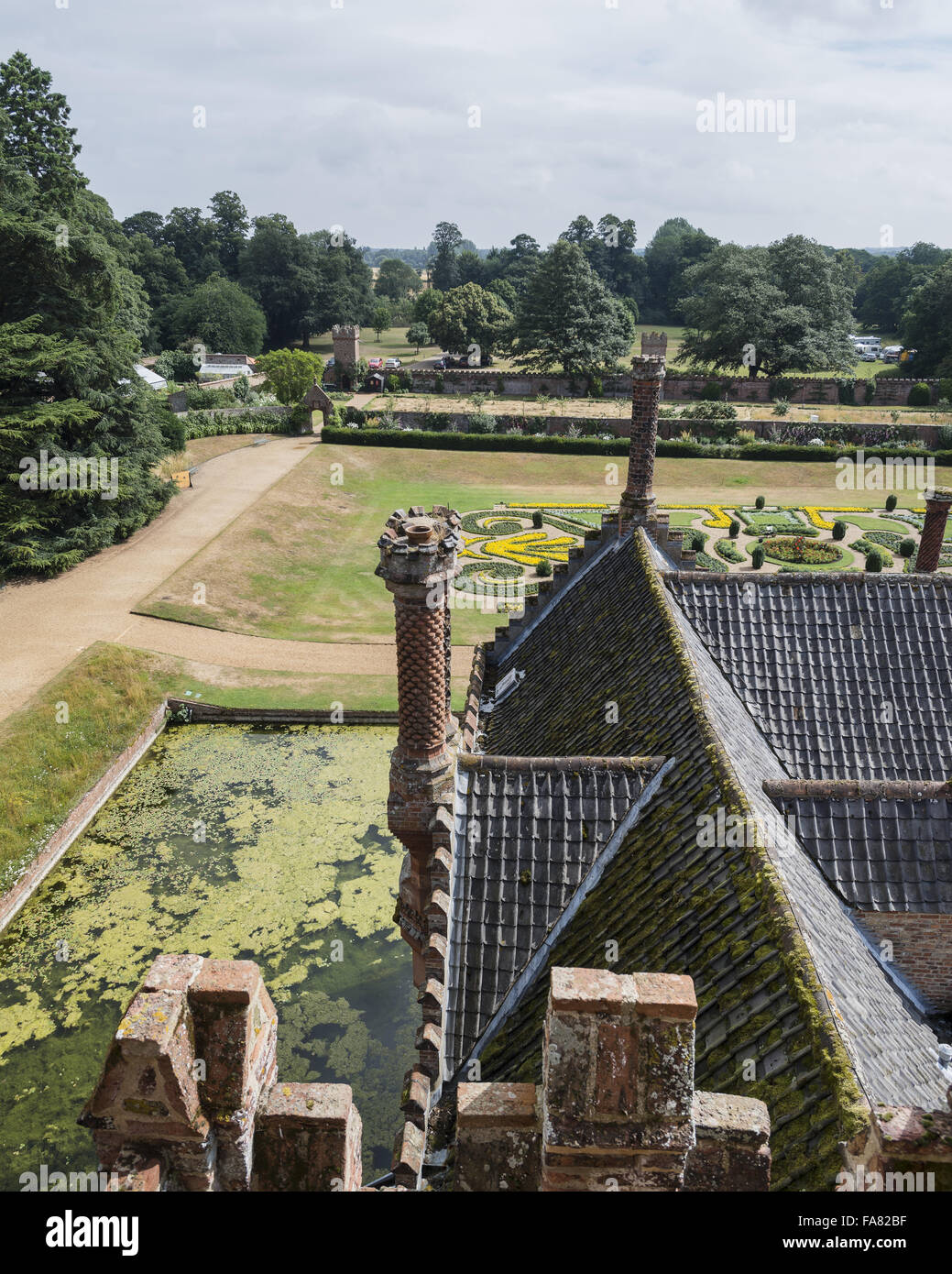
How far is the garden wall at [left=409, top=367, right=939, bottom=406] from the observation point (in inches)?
3305

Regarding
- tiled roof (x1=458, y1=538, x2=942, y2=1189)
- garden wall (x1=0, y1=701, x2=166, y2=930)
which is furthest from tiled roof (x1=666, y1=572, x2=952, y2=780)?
garden wall (x1=0, y1=701, x2=166, y2=930)

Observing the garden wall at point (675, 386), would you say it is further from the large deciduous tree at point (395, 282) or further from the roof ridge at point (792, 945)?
the large deciduous tree at point (395, 282)

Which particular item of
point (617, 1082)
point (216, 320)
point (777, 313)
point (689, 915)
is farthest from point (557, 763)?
point (216, 320)

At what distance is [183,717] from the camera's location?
28.9 metres

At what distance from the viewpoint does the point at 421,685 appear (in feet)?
38.4

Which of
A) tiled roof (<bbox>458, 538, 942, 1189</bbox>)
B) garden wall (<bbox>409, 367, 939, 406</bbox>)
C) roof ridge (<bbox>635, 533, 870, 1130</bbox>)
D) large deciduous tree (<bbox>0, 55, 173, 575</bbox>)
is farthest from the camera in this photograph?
garden wall (<bbox>409, 367, 939, 406</bbox>)

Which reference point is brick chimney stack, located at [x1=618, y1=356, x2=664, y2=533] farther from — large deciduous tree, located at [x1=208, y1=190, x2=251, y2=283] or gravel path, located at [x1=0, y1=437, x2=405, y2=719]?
large deciduous tree, located at [x1=208, y1=190, x2=251, y2=283]

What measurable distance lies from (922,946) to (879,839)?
4.29 ft

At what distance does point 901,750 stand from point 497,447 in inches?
2131

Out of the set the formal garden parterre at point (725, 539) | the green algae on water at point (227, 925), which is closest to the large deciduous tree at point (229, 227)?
the formal garden parterre at point (725, 539)

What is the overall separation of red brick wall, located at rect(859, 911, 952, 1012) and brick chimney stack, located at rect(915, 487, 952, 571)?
11.4 metres
